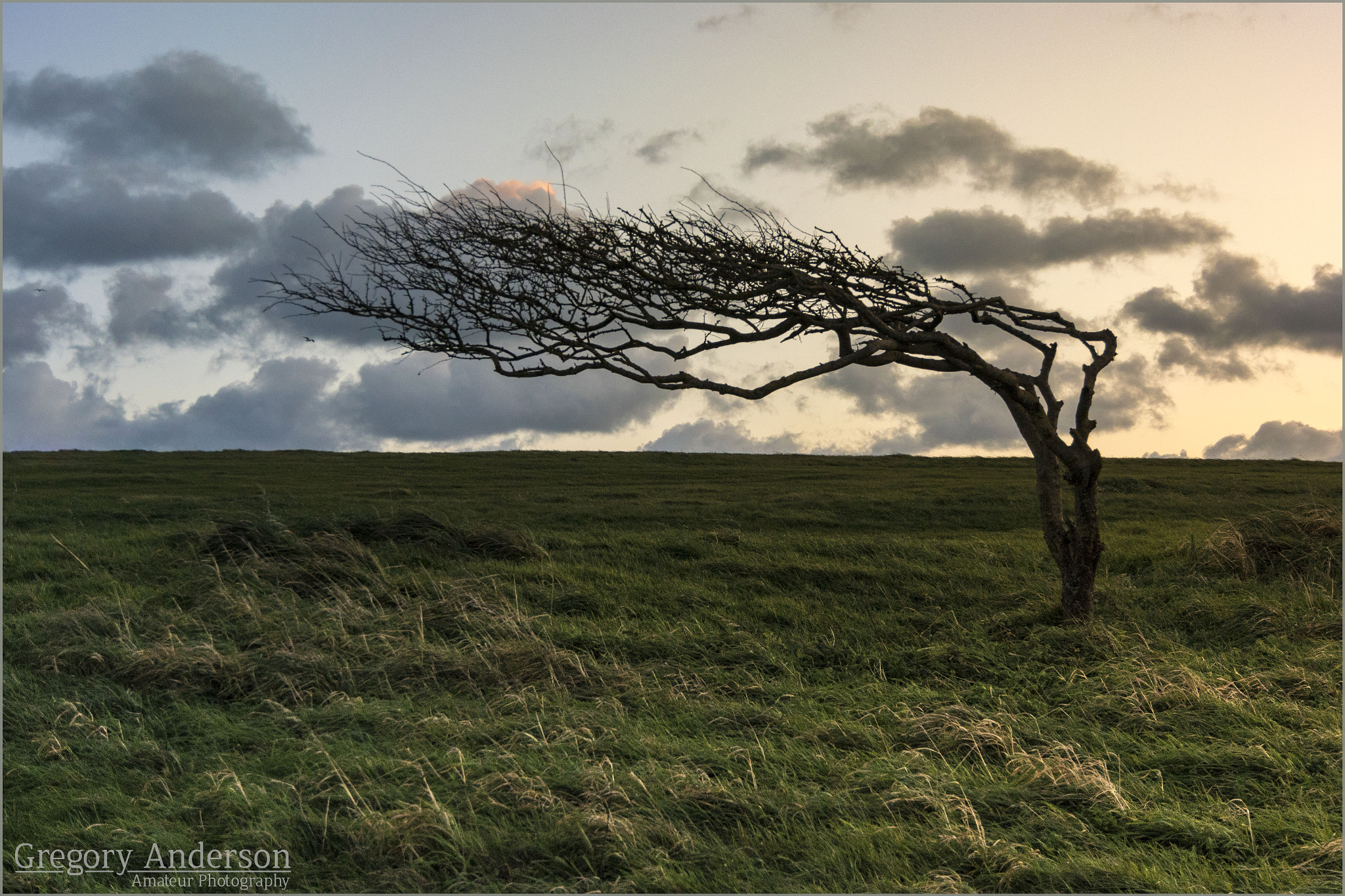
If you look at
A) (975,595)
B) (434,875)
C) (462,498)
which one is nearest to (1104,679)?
(975,595)

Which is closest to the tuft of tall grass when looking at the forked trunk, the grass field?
the grass field

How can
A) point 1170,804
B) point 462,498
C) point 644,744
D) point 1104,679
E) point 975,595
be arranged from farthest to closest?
point 462,498 → point 975,595 → point 1104,679 → point 644,744 → point 1170,804

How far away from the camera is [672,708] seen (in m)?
8.20

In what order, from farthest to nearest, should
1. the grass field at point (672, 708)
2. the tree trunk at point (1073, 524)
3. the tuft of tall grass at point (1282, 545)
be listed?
the tuft of tall grass at point (1282, 545) → the tree trunk at point (1073, 524) → the grass field at point (672, 708)

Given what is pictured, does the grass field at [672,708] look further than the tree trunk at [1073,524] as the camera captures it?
No

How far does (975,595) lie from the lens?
537 inches

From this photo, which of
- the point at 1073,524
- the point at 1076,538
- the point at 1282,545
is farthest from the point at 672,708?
the point at 1282,545

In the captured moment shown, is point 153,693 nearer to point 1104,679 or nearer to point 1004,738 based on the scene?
point 1004,738

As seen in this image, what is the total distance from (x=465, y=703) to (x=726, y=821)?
337 cm

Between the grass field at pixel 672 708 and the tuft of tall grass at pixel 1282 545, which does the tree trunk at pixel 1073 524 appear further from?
the tuft of tall grass at pixel 1282 545

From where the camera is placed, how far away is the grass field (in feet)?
17.7

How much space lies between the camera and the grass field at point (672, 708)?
538 cm

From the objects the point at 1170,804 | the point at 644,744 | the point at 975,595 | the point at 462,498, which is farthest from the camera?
the point at 462,498

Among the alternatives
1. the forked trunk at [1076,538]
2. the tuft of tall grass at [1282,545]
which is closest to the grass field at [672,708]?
the tuft of tall grass at [1282,545]
